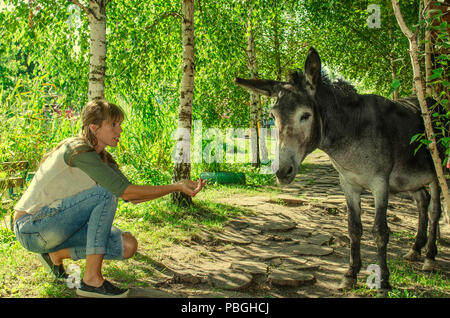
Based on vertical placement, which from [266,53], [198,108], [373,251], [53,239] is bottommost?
[373,251]

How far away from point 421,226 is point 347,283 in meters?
1.74

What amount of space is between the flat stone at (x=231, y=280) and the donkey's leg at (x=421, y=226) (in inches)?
87.4

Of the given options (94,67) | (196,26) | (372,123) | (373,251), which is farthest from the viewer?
(196,26)

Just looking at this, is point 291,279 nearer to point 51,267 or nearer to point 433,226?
point 433,226

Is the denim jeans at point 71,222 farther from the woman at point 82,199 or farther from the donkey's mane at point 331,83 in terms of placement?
the donkey's mane at point 331,83

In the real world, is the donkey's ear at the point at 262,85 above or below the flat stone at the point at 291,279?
above

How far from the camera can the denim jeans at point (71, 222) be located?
3.20 m

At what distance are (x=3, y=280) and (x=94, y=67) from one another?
3142mm

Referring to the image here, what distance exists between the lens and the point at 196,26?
7977 mm

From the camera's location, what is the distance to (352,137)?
12.5 feet

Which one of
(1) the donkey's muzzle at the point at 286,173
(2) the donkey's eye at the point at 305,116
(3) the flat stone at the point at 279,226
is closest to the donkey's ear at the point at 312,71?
(2) the donkey's eye at the point at 305,116

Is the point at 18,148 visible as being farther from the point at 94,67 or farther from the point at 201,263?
the point at 201,263

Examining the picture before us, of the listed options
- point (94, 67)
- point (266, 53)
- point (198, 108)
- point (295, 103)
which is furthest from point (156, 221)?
point (266, 53)

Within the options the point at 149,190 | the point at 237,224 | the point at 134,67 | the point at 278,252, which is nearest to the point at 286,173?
the point at 149,190
